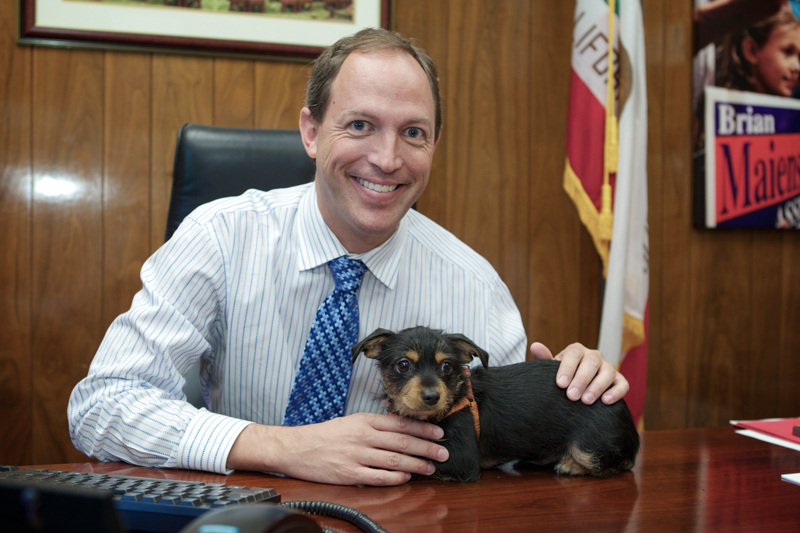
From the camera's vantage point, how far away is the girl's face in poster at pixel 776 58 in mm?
2592

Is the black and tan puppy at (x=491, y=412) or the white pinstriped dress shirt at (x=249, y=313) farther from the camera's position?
the white pinstriped dress shirt at (x=249, y=313)

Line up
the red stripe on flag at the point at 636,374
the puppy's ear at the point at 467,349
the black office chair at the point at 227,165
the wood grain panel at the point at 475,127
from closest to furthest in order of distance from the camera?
the puppy's ear at the point at 467,349, the black office chair at the point at 227,165, the red stripe on flag at the point at 636,374, the wood grain panel at the point at 475,127

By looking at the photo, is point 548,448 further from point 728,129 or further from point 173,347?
point 728,129

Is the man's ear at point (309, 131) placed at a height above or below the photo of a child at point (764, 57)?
below

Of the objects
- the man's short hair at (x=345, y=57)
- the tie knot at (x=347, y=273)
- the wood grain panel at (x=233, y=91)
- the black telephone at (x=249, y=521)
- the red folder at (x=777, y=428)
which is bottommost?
the red folder at (x=777, y=428)

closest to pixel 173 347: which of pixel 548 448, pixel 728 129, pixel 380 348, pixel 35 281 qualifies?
pixel 380 348

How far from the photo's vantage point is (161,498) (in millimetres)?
645

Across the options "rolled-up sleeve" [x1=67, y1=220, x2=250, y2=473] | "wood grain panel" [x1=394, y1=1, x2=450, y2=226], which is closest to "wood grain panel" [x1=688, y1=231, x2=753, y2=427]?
"wood grain panel" [x1=394, y1=1, x2=450, y2=226]

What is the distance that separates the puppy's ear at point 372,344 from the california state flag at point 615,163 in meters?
1.37

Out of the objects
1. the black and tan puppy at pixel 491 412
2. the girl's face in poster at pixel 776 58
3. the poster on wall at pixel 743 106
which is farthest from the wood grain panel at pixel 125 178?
the girl's face in poster at pixel 776 58

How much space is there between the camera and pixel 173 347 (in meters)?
1.08

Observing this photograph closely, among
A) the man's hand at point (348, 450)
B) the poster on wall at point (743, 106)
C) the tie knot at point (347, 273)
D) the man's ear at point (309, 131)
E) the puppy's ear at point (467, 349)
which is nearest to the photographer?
the man's hand at point (348, 450)

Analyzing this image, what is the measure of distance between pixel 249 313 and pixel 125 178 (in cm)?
119

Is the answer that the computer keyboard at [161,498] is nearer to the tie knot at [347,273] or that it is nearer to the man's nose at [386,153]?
the tie knot at [347,273]
